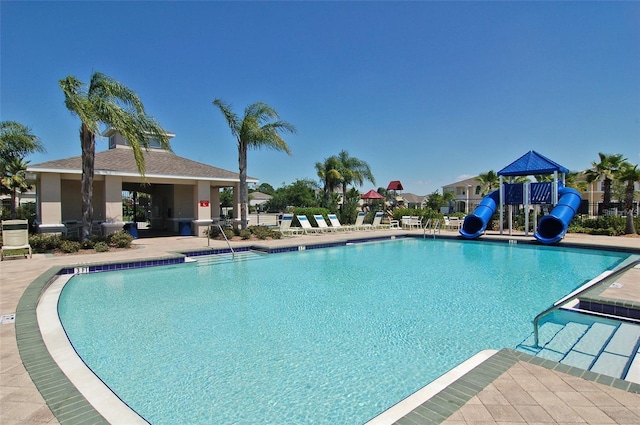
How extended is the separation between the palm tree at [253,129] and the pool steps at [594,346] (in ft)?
42.6

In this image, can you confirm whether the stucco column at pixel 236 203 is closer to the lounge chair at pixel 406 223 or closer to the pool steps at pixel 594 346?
the lounge chair at pixel 406 223

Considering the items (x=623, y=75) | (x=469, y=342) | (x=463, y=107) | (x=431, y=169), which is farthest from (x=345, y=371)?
(x=431, y=169)

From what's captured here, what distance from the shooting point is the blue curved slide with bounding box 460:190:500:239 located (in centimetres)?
1667

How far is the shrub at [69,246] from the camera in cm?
1141

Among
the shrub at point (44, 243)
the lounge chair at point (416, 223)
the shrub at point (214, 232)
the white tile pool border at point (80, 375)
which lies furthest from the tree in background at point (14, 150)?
the lounge chair at point (416, 223)

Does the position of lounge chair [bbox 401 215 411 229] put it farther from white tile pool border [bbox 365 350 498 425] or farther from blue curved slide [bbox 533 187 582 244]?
white tile pool border [bbox 365 350 498 425]

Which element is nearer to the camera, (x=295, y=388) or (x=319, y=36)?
(x=295, y=388)

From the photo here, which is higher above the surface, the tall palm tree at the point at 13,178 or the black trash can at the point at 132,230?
the tall palm tree at the point at 13,178

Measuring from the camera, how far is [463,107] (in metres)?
19.3

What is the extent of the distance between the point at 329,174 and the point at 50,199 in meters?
18.3

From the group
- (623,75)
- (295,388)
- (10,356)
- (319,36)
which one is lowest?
(295,388)

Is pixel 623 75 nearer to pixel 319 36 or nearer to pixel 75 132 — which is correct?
pixel 319 36

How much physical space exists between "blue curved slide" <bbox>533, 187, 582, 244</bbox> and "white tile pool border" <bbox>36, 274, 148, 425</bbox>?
1610 centimetres

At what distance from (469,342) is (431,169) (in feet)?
98.0
